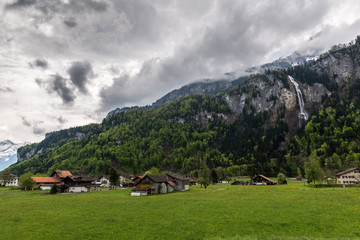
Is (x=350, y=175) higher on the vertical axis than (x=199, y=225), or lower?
lower

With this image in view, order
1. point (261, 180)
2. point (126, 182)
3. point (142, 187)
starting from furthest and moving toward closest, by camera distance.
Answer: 1. point (126, 182)
2. point (261, 180)
3. point (142, 187)

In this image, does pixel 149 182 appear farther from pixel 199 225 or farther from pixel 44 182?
pixel 44 182

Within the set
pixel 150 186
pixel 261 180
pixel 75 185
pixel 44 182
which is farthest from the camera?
pixel 261 180

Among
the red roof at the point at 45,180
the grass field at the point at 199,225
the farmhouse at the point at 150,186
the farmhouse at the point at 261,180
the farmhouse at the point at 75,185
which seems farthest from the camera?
the red roof at the point at 45,180

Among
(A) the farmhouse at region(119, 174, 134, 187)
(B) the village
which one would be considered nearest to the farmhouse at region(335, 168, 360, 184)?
(B) the village

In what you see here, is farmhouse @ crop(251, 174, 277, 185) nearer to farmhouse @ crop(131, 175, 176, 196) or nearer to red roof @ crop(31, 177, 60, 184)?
farmhouse @ crop(131, 175, 176, 196)

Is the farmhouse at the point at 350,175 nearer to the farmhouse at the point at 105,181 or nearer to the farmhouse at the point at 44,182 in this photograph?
the farmhouse at the point at 105,181

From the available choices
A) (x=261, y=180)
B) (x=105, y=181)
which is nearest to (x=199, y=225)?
(x=261, y=180)

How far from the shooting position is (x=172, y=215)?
30266mm

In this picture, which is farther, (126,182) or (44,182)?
(126,182)

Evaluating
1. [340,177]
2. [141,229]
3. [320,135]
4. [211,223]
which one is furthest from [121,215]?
[320,135]

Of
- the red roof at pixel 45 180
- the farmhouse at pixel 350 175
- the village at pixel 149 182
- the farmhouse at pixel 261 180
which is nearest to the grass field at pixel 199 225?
the village at pixel 149 182

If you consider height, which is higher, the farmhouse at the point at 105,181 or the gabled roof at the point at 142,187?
the gabled roof at the point at 142,187

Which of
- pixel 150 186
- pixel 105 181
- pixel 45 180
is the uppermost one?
pixel 45 180
